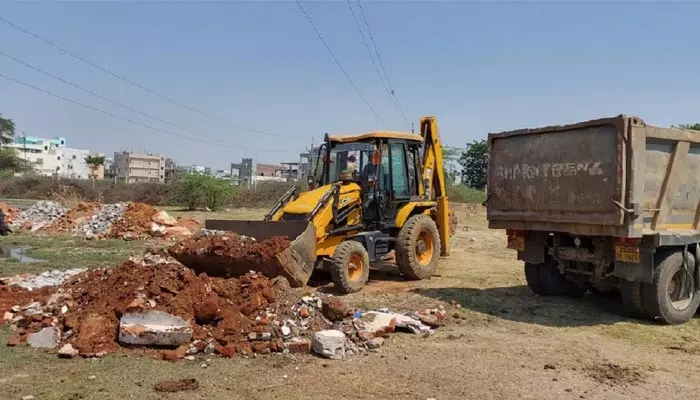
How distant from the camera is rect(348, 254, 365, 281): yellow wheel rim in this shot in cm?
970

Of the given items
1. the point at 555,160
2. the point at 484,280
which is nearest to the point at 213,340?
the point at 555,160

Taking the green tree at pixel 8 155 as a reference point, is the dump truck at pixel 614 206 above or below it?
below

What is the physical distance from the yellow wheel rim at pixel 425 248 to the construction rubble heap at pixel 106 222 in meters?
11.0

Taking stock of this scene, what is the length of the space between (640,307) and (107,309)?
6733 mm

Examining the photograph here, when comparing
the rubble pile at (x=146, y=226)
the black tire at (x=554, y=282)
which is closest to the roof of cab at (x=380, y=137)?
the black tire at (x=554, y=282)

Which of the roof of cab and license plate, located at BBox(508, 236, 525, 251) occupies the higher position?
the roof of cab

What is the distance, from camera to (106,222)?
20.9 metres

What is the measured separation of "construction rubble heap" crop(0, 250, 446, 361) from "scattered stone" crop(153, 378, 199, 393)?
2.60ft

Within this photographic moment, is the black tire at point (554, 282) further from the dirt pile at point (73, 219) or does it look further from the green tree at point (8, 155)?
the green tree at point (8, 155)

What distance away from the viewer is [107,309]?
669 centimetres

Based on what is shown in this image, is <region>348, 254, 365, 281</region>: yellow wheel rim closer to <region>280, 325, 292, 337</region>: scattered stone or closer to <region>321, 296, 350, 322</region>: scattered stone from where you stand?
<region>321, 296, 350, 322</region>: scattered stone

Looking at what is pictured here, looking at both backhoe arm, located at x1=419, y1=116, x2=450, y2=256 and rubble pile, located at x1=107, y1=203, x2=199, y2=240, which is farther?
rubble pile, located at x1=107, y1=203, x2=199, y2=240

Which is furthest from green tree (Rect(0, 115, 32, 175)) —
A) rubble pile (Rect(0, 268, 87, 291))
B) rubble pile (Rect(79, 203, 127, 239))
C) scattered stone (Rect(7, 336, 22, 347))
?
scattered stone (Rect(7, 336, 22, 347))

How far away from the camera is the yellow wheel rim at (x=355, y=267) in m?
9.70
